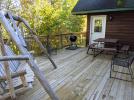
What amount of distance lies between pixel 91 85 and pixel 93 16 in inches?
218

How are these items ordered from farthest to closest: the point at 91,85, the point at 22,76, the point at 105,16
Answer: the point at 105,16 → the point at 91,85 → the point at 22,76

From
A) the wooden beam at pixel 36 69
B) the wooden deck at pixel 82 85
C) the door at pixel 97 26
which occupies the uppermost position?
the door at pixel 97 26

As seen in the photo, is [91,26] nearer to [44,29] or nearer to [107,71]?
[44,29]

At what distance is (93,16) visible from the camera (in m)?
8.27

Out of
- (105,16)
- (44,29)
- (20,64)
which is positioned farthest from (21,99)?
(105,16)

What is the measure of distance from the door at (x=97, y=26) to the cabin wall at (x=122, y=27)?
261mm

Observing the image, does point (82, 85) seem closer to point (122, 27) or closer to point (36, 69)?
point (36, 69)

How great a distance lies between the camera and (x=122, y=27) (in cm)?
751

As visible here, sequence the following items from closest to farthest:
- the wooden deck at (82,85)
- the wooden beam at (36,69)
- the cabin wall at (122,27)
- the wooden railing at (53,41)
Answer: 1. the wooden beam at (36,69)
2. the wooden deck at (82,85)
3. the wooden railing at (53,41)
4. the cabin wall at (122,27)

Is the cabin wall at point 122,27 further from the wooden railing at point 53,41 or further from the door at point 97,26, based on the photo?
the wooden railing at point 53,41

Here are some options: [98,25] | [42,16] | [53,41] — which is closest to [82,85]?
[53,41]

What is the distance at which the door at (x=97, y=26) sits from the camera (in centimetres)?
799

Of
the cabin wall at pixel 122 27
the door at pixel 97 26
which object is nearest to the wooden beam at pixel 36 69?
the cabin wall at pixel 122 27

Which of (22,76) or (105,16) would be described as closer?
(22,76)
